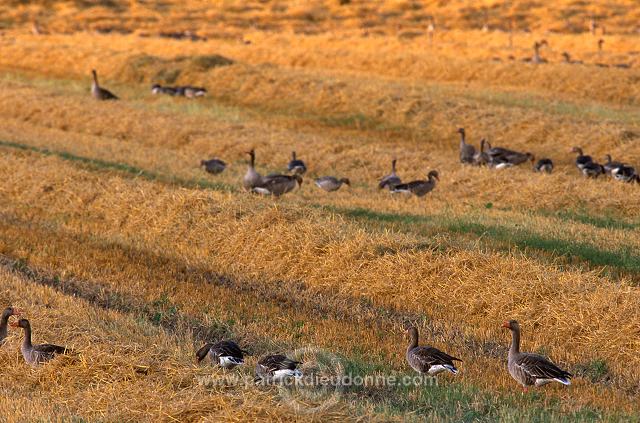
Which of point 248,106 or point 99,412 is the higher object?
point 99,412

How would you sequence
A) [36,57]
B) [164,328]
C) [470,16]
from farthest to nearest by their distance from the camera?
[470,16] → [36,57] → [164,328]

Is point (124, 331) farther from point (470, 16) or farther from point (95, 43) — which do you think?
point (470, 16)

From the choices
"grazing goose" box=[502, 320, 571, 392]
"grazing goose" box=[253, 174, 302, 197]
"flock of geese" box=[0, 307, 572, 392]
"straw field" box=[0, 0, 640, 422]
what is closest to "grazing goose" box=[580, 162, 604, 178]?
"straw field" box=[0, 0, 640, 422]

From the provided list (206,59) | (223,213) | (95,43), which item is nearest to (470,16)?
(95,43)

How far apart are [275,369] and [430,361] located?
180cm

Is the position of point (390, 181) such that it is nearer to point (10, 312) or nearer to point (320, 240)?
point (320, 240)

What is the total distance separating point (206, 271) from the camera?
16.8 meters

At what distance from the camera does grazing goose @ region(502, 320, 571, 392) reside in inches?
418

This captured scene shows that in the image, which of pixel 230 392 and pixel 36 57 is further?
pixel 36 57

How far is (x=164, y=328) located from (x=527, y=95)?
25843mm

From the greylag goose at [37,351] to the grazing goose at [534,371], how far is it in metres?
5.06

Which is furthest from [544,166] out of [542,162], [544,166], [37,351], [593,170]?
[37,351]

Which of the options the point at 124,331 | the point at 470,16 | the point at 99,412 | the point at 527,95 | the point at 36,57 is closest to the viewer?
the point at 99,412

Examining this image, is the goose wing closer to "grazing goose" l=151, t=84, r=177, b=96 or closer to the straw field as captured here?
the straw field
